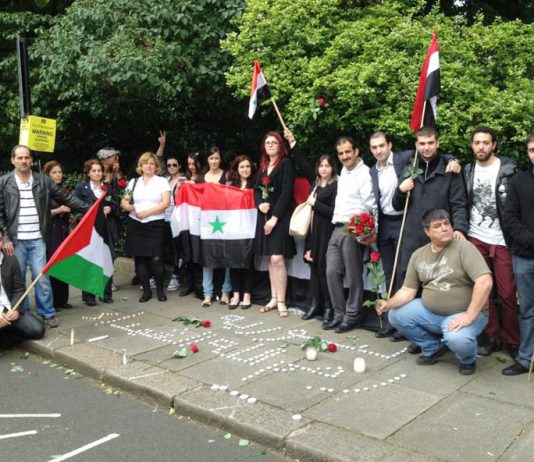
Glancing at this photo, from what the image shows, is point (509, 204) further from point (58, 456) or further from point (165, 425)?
point (58, 456)

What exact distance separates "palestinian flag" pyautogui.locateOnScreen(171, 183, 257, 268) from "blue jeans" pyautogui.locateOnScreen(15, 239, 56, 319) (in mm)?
1848

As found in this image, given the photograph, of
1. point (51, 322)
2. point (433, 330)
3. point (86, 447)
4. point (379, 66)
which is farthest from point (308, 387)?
point (379, 66)

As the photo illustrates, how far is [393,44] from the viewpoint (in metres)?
7.22

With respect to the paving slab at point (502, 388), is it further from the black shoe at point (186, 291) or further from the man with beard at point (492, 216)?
the black shoe at point (186, 291)

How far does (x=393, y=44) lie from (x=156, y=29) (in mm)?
3306

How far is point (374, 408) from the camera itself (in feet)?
15.0

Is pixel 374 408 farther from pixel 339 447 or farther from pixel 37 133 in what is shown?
pixel 37 133

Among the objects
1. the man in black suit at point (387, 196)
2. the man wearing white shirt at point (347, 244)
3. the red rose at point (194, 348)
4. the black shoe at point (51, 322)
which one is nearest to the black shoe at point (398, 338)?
the man in black suit at point (387, 196)

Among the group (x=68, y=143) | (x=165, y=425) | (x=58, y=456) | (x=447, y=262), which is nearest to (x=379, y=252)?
(x=447, y=262)

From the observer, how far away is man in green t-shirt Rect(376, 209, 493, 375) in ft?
16.6

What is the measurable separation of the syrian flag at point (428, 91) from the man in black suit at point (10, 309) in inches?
169

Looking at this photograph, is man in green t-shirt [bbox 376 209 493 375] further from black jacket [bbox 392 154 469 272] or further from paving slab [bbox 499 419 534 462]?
paving slab [bbox 499 419 534 462]

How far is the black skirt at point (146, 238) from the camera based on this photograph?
806cm

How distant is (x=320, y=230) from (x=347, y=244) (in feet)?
1.54
